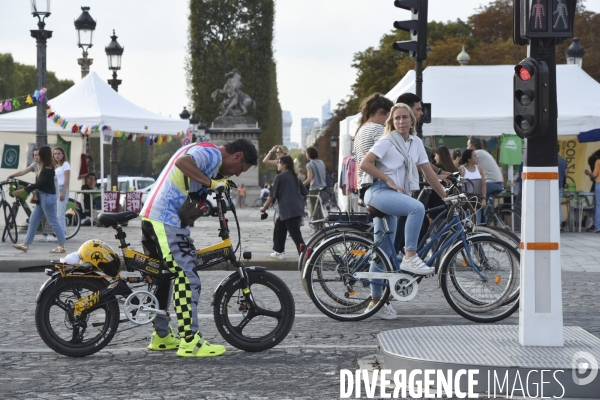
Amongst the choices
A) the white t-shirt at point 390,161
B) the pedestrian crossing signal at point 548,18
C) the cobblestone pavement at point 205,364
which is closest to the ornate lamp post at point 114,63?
the cobblestone pavement at point 205,364

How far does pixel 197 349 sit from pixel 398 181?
7.63ft

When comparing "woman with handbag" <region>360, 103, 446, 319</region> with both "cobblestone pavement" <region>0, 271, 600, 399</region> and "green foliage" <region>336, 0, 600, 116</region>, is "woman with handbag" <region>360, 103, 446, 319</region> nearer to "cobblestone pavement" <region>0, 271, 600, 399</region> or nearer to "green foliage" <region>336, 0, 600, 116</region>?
"cobblestone pavement" <region>0, 271, 600, 399</region>

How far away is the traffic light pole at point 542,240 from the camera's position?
6.24 metres

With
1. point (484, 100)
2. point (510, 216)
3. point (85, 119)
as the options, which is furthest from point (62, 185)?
point (510, 216)

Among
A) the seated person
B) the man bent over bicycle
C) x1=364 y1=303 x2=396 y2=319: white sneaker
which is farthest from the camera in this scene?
the seated person

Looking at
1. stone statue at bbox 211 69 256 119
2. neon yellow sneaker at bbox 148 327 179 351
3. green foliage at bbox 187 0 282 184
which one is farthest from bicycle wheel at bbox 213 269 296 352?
green foliage at bbox 187 0 282 184

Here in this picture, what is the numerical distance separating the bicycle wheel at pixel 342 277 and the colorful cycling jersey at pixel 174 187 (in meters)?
1.75

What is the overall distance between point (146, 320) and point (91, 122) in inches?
594

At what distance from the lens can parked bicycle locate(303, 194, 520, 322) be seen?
26.4ft

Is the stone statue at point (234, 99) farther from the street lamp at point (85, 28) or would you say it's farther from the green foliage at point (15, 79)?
the street lamp at point (85, 28)

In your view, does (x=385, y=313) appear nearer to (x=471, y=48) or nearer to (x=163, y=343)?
(x=163, y=343)

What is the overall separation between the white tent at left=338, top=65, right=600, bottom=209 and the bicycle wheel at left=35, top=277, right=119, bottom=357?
1253 centimetres

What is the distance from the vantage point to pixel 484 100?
64.8 ft

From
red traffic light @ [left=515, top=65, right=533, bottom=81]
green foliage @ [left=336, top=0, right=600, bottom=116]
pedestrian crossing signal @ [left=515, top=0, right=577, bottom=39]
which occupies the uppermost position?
green foliage @ [left=336, top=0, right=600, bottom=116]
